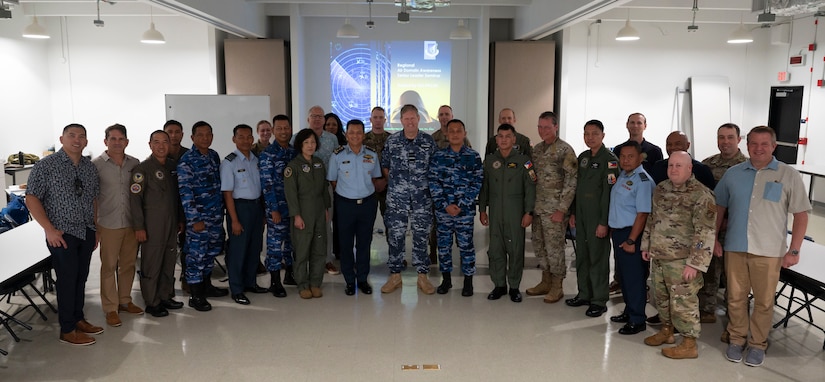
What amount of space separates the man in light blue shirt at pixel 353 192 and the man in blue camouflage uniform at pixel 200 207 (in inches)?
40.3

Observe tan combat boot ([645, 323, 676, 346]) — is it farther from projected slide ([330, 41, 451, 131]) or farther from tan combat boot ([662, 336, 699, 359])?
projected slide ([330, 41, 451, 131])

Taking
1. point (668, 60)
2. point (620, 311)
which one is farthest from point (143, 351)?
point (668, 60)

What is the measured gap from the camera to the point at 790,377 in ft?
12.6

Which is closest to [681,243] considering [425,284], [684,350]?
[684,350]

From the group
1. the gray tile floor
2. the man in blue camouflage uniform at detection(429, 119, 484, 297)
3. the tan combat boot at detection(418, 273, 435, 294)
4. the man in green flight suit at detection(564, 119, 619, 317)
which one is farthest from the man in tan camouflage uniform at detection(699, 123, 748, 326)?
the tan combat boot at detection(418, 273, 435, 294)

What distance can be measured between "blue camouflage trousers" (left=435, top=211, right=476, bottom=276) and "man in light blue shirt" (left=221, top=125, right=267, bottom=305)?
63.6 inches

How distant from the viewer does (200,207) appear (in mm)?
4891

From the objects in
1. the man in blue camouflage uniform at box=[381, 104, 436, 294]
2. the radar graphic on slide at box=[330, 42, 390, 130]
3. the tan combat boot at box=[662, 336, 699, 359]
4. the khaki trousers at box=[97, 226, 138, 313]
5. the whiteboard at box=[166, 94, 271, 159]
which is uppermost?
the radar graphic on slide at box=[330, 42, 390, 130]

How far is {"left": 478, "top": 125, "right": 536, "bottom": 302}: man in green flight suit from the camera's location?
5.07 metres

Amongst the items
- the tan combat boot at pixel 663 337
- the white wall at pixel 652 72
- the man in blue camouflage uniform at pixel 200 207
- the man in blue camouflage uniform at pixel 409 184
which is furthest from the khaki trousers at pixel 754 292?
the white wall at pixel 652 72

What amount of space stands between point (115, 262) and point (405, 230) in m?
2.41

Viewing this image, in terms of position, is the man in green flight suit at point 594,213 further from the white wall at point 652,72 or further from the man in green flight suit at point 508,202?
the white wall at point 652,72

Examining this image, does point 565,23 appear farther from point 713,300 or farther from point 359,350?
point 359,350

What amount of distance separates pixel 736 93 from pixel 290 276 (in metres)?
10.2
